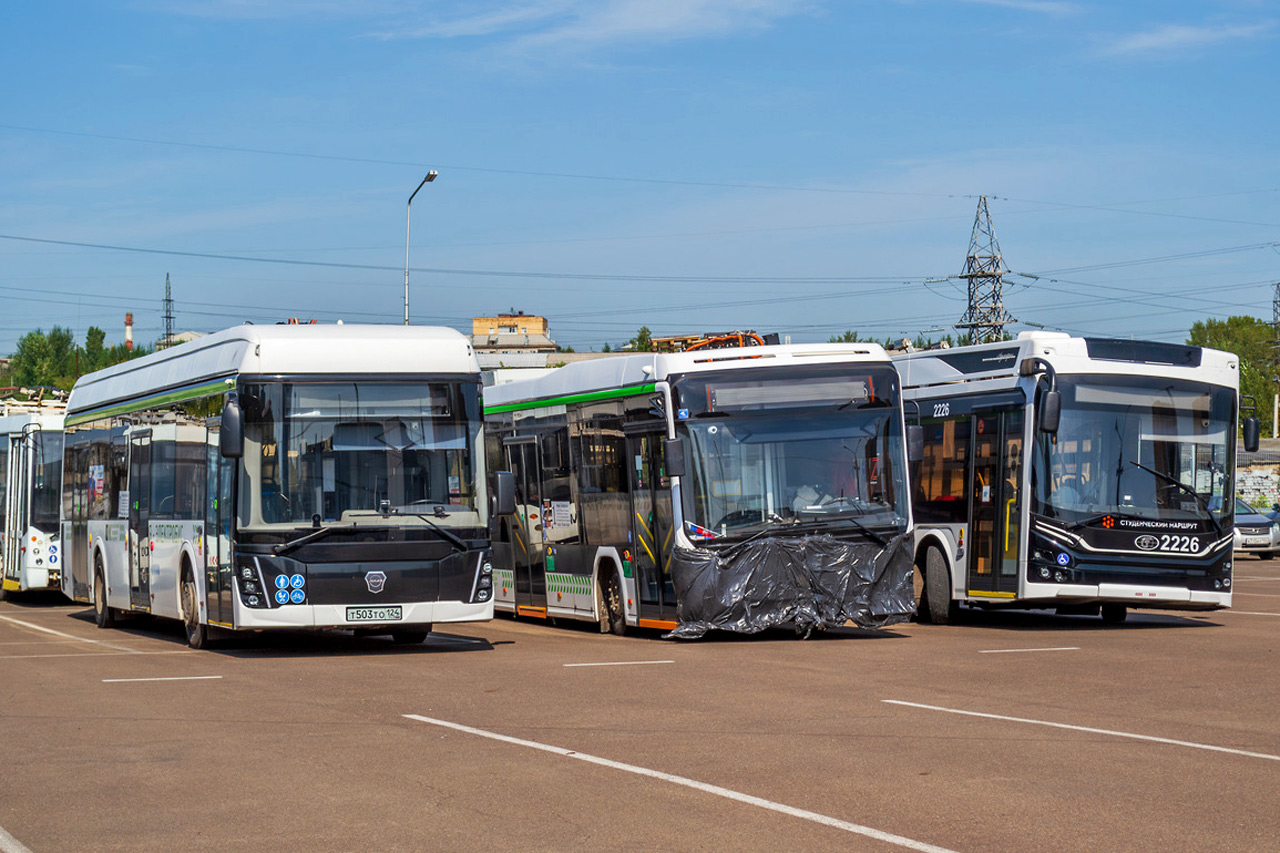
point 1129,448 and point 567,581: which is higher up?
point 1129,448

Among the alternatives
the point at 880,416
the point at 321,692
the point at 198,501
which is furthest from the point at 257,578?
the point at 880,416

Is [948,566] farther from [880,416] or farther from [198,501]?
[198,501]

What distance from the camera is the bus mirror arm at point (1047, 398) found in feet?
63.5

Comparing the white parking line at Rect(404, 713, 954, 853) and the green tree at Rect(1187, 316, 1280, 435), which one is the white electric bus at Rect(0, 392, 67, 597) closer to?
the white parking line at Rect(404, 713, 954, 853)

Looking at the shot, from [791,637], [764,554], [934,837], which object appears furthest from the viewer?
[791,637]

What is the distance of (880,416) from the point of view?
61.4 feet

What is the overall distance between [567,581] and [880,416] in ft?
17.0

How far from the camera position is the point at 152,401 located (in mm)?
20766

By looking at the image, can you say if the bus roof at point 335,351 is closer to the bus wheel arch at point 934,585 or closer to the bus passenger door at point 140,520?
the bus passenger door at point 140,520

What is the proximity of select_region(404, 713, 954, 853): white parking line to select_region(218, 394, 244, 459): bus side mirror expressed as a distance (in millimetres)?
5593

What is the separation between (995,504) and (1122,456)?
1.64 metres

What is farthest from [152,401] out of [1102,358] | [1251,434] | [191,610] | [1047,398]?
[1251,434]

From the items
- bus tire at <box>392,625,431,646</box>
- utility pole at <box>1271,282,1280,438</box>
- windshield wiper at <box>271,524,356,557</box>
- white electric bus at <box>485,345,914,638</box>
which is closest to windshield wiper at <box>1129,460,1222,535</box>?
white electric bus at <box>485,345,914,638</box>

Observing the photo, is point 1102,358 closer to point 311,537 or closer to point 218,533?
point 311,537
